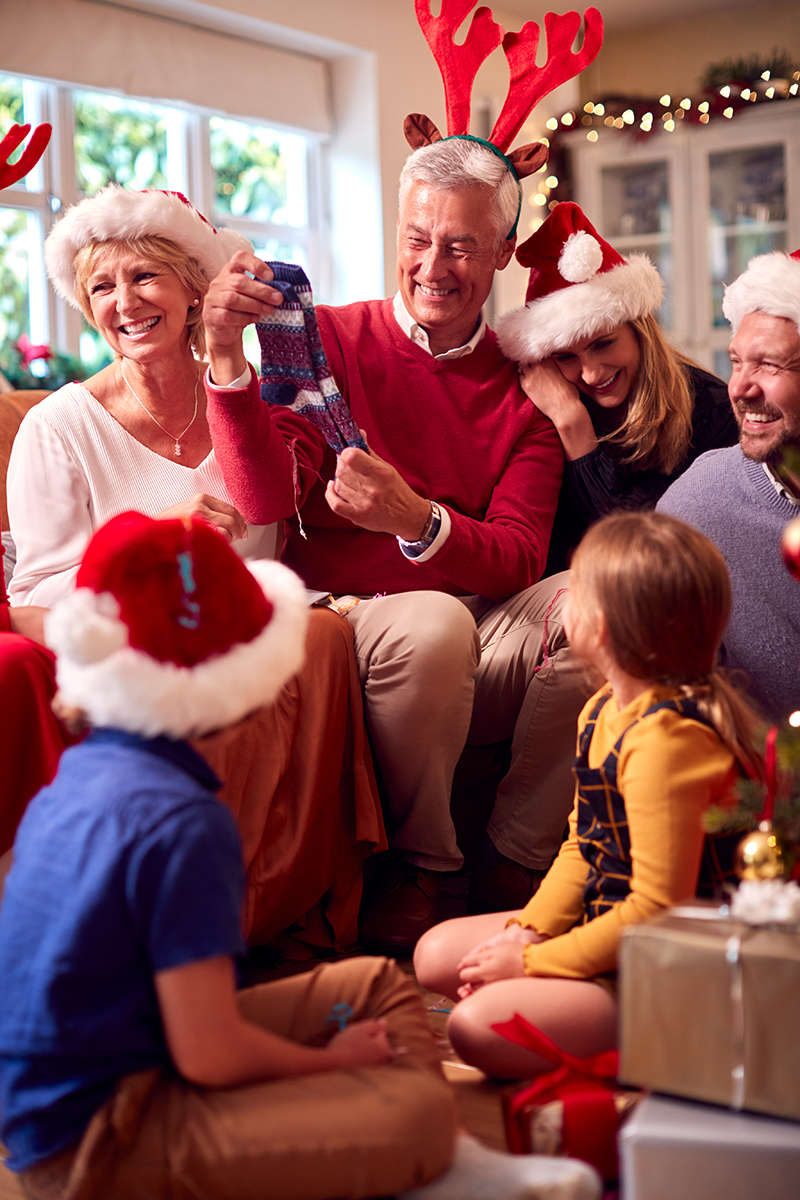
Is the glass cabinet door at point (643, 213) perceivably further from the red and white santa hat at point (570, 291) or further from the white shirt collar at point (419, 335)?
the white shirt collar at point (419, 335)

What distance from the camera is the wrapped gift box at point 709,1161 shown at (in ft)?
3.08

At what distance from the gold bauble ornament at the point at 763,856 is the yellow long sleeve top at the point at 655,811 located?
131 mm

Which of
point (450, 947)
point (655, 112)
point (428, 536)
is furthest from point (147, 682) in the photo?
point (655, 112)

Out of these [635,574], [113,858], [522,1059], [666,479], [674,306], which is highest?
[674,306]

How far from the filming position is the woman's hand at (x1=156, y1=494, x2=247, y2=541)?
1.86 meters

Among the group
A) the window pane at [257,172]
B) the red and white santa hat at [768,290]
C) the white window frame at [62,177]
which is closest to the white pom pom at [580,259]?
the red and white santa hat at [768,290]

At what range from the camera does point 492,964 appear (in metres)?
1.36

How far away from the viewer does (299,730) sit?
1783mm

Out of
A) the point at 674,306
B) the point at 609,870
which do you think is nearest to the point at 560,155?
the point at 674,306

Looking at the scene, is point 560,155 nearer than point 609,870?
No

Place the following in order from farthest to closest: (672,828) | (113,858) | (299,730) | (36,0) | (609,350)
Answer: (36,0)
(609,350)
(299,730)
(672,828)
(113,858)

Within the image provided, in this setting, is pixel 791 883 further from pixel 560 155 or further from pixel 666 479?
pixel 560 155

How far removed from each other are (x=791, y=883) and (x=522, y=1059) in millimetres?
437

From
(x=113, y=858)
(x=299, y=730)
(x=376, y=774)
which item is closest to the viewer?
(x=113, y=858)
